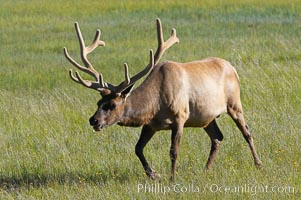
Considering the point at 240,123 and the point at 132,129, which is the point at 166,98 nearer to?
the point at 240,123

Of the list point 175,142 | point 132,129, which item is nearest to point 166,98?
point 175,142

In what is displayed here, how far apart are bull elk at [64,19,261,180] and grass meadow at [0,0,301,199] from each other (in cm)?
38

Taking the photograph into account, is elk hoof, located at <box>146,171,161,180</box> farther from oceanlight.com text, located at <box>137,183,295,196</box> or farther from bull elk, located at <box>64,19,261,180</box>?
oceanlight.com text, located at <box>137,183,295,196</box>

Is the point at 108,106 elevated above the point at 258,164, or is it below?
above

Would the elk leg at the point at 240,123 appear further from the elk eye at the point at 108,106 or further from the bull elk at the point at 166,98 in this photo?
the elk eye at the point at 108,106

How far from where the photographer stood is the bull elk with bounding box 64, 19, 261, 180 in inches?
315

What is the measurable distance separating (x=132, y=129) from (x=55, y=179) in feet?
6.64

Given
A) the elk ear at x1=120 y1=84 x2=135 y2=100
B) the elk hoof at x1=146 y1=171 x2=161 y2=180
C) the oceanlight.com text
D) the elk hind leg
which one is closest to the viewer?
the oceanlight.com text

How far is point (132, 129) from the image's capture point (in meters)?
10.4

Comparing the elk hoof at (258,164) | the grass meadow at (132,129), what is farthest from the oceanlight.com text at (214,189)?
the elk hoof at (258,164)

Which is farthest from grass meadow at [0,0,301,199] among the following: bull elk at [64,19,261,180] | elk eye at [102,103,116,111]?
elk eye at [102,103,116,111]

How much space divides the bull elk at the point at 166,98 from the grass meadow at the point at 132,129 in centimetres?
38

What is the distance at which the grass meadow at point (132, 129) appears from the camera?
7.93 m

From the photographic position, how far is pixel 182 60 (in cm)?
1667
